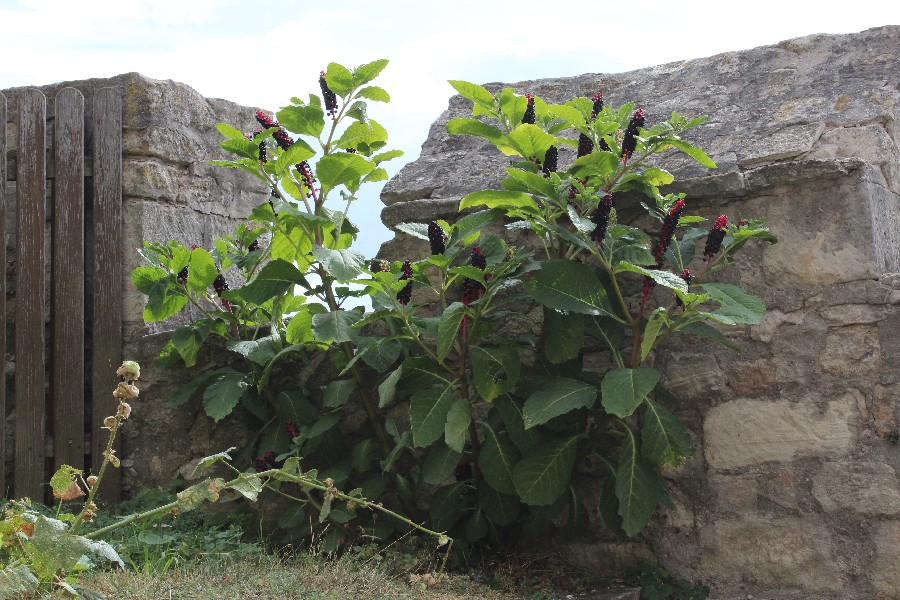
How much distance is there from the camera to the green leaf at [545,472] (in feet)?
10.8

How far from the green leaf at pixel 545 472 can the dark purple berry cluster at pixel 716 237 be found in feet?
2.77

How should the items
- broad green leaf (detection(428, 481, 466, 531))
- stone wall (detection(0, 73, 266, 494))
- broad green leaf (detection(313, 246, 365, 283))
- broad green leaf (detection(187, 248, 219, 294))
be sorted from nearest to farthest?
broad green leaf (detection(313, 246, 365, 283)) → broad green leaf (detection(428, 481, 466, 531)) → broad green leaf (detection(187, 248, 219, 294)) → stone wall (detection(0, 73, 266, 494))

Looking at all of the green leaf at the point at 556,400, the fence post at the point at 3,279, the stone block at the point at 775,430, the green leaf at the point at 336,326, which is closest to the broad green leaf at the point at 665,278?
the green leaf at the point at 556,400

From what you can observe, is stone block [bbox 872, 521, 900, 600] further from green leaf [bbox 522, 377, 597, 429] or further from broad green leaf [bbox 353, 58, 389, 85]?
broad green leaf [bbox 353, 58, 389, 85]

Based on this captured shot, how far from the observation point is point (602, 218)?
10.6ft

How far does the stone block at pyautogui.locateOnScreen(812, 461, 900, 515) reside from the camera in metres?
3.29

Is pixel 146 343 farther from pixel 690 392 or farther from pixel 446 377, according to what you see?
pixel 690 392

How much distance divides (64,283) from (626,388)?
2.90 meters

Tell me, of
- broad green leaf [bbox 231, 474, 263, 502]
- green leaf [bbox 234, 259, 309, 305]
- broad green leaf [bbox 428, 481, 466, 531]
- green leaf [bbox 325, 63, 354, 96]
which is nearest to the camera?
broad green leaf [bbox 231, 474, 263, 502]

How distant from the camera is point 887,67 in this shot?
3.90 m

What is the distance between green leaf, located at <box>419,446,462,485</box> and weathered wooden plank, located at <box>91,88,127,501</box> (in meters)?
1.73

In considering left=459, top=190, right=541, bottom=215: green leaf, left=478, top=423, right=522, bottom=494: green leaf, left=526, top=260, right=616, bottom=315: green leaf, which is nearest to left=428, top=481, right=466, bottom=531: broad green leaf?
left=478, top=423, right=522, bottom=494: green leaf

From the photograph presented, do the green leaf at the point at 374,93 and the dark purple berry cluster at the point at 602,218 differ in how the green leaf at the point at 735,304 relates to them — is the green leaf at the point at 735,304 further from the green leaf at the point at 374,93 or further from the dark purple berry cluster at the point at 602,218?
the green leaf at the point at 374,93

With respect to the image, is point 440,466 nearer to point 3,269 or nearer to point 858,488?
point 858,488
